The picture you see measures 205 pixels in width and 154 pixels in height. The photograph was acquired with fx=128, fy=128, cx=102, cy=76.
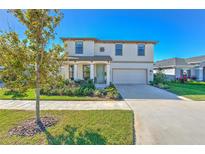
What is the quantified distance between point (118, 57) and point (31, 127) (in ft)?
48.0

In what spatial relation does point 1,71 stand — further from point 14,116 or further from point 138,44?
point 138,44

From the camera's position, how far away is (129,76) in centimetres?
1797

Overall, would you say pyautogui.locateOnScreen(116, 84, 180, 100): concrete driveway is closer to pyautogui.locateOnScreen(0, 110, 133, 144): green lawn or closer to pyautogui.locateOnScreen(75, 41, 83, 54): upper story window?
pyautogui.locateOnScreen(0, 110, 133, 144): green lawn

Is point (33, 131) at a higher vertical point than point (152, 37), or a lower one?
lower

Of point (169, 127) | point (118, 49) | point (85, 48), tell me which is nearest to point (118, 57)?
point (118, 49)

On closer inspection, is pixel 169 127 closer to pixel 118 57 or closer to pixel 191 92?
pixel 191 92

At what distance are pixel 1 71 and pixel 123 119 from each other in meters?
4.50

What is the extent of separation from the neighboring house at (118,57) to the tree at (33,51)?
11192 mm

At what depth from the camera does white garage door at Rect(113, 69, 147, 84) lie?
58.7 feet

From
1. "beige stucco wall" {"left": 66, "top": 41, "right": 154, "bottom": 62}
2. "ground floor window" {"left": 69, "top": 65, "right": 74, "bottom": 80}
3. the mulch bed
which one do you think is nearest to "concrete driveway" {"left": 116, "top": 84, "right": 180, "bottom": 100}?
the mulch bed
